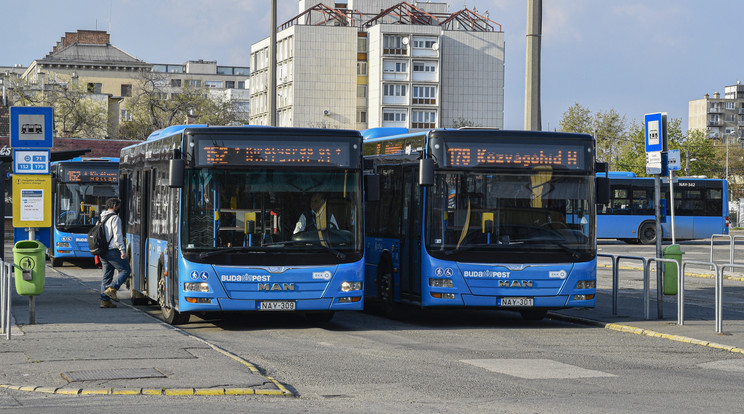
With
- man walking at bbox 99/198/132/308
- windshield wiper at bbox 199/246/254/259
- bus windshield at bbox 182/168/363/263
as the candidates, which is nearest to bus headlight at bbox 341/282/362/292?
bus windshield at bbox 182/168/363/263

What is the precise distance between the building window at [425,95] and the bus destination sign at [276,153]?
112m

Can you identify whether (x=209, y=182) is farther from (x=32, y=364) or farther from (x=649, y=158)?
(x=649, y=158)

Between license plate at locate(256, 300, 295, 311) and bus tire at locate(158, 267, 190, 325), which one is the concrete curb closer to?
license plate at locate(256, 300, 295, 311)

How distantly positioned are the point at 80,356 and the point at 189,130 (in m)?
4.10

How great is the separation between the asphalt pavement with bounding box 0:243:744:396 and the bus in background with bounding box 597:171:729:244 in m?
28.4

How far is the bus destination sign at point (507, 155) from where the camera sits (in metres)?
16.0

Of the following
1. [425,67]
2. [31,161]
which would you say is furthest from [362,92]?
[31,161]

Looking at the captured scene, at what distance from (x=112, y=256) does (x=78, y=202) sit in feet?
46.8

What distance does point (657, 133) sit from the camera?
17109 mm

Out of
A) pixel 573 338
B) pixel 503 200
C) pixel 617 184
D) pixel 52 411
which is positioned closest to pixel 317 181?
pixel 503 200

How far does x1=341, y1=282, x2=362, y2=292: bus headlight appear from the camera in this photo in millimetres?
15422

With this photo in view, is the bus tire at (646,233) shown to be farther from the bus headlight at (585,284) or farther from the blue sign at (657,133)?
the bus headlight at (585,284)

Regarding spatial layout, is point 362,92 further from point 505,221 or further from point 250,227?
point 250,227

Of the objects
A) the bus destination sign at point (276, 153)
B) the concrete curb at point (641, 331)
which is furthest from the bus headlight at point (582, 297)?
the bus destination sign at point (276, 153)
